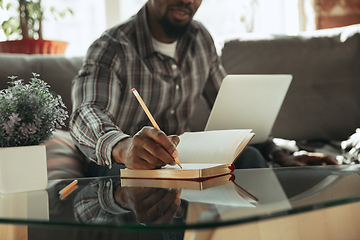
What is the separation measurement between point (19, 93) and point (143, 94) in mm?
639

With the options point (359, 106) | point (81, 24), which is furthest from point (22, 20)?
point (359, 106)

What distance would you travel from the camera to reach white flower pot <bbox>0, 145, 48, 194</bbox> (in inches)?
23.8

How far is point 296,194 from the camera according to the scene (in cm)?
48

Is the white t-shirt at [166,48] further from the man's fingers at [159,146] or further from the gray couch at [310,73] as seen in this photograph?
the man's fingers at [159,146]

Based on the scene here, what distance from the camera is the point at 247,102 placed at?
988mm

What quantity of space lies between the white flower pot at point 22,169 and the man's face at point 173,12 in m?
0.80

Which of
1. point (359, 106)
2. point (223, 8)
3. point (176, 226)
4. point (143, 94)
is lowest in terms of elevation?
point (359, 106)

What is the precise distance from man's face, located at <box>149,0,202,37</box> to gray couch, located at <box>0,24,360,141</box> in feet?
1.46

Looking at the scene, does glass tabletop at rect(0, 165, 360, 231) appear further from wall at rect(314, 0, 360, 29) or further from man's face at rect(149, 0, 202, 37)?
wall at rect(314, 0, 360, 29)

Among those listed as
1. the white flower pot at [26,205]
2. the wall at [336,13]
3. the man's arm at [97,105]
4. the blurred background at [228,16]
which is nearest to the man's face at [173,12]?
the man's arm at [97,105]

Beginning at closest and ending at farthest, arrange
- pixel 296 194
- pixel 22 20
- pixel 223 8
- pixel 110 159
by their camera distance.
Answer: pixel 296 194 → pixel 110 159 → pixel 22 20 → pixel 223 8

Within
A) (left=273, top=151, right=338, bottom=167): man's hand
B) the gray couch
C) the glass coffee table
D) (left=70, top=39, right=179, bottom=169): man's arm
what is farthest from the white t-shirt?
the glass coffee table

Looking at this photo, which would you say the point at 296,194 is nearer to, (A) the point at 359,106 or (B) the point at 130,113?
(B) the point at 130,113

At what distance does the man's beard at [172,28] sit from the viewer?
1.29m
